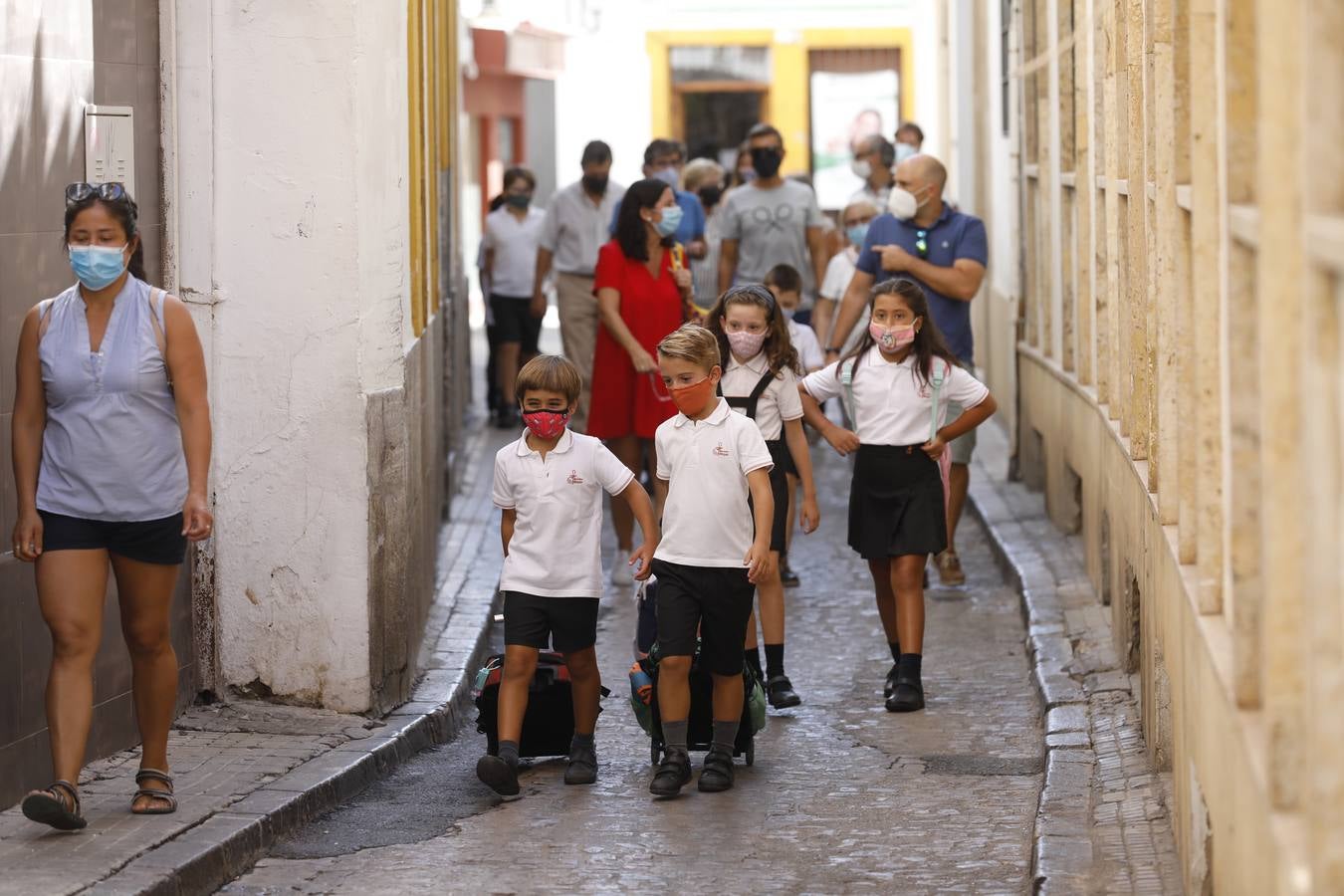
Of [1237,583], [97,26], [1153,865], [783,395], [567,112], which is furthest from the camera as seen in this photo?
[567,112]

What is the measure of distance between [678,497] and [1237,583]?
303 centimetres

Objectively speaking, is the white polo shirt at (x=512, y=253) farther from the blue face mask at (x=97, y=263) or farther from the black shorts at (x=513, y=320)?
the blue face mask at (x=97, y=263)

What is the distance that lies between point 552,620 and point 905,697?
1893mm

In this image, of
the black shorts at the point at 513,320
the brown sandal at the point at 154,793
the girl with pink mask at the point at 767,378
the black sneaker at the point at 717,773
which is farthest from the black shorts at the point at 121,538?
the black shorts at the point at 513,320

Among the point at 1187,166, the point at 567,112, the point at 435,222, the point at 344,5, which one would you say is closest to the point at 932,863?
the point at 1187,166

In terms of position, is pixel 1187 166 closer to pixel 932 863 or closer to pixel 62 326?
pixel 932 863

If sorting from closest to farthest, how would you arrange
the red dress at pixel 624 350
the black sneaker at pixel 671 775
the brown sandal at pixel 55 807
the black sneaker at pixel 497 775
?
the brown sandal at pixel 55 807 < the black sneaker at pixel 497 775 < the black sneaker at pixel 671 775 < the red dress at pixel 624 350

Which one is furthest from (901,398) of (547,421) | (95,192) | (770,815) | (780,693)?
(95,192)

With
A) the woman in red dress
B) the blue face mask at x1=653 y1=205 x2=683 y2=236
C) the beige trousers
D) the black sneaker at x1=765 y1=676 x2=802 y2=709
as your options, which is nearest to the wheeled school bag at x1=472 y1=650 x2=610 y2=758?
the black sneaker at x1=765 y1=676 x2=802 y2=709

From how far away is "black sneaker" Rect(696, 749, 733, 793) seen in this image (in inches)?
294

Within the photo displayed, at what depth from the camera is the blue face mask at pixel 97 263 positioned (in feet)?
20.5

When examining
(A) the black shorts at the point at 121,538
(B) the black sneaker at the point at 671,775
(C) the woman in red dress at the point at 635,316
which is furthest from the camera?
(C) the woman in red dress at the point at 635,316

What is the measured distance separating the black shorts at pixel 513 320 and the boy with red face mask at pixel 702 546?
10.2m

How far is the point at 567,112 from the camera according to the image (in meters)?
35.9
